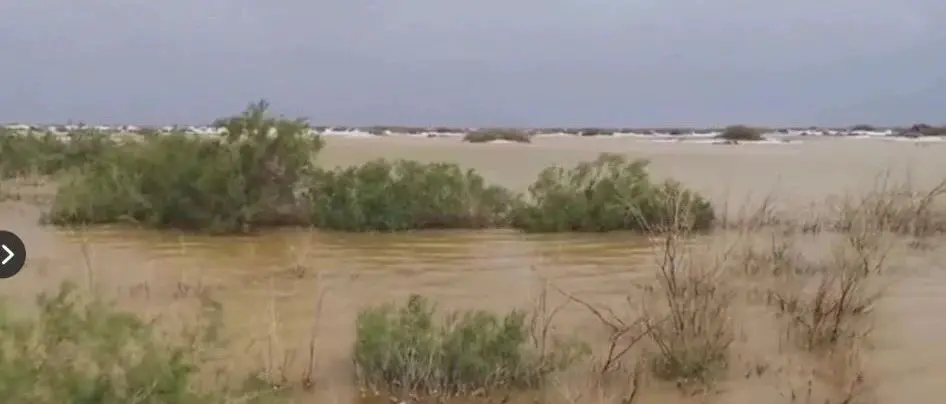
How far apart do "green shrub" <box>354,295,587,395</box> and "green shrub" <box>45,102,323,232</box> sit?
688 cm

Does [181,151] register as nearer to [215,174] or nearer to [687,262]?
[215,174]

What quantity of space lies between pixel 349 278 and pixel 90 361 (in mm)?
5099

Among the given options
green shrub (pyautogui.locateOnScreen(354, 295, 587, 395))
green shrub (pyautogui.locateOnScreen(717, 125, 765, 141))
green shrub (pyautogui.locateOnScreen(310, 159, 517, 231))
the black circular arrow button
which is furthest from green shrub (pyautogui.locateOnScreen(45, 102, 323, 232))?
green shrub (pyautogui.locateOnScreen(717, 125, 765, 141))

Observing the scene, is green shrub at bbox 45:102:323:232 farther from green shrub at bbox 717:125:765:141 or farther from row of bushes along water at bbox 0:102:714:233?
green shrub at bbox 717:125:765:141

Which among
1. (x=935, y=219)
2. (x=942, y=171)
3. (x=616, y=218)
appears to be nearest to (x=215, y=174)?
(x=616, y=218)

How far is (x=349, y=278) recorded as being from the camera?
31.3 ft

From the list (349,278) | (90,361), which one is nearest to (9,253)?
(90,361)

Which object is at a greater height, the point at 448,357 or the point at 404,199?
the point at 404,199

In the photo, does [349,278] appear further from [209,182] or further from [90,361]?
[90,361]

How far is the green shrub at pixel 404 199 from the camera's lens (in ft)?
42.8

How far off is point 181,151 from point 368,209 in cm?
270

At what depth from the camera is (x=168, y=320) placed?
7.23 metres

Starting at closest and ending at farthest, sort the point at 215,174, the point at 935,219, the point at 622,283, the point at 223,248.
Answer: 1. the point at 622,283
2. the point at 223,248
3. the point at 215,174
4. the point at 935,219

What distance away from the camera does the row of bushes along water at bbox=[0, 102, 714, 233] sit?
42.3ft
